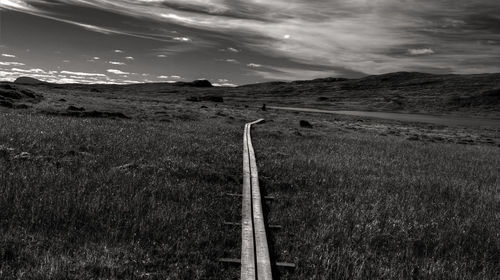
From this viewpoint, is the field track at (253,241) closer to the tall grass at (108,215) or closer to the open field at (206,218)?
the open field at (206,218)

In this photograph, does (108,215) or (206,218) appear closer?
(108,215)

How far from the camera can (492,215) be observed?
947cm

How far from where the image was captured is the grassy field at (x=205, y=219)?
513 cm

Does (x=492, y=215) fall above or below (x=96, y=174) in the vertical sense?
below

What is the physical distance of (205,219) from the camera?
684 cm

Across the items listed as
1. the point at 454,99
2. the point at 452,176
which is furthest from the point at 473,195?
the point at 454,99

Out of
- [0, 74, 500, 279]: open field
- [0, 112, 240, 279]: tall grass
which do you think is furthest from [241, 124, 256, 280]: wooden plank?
[0, 112, 240, 279]: tall grass

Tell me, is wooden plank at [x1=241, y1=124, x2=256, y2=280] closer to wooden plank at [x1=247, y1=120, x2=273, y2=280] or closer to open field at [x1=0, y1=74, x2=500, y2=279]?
wooden plank at [x1=247, y1=120, x2=273, y2=280]

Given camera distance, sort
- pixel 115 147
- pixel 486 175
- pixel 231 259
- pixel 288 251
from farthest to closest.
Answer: pixel 486 175 < pixel 115 147 < pixel 288 251 < pixel 231 259

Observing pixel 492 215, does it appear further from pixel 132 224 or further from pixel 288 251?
pixel 132 224

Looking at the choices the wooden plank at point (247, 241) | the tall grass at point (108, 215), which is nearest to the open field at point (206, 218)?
the tall grass at point (108, 215)

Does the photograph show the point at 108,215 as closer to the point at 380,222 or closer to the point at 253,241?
the point at 253,241

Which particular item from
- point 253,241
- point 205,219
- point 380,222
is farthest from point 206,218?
point 380,222

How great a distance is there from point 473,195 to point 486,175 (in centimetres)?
515
